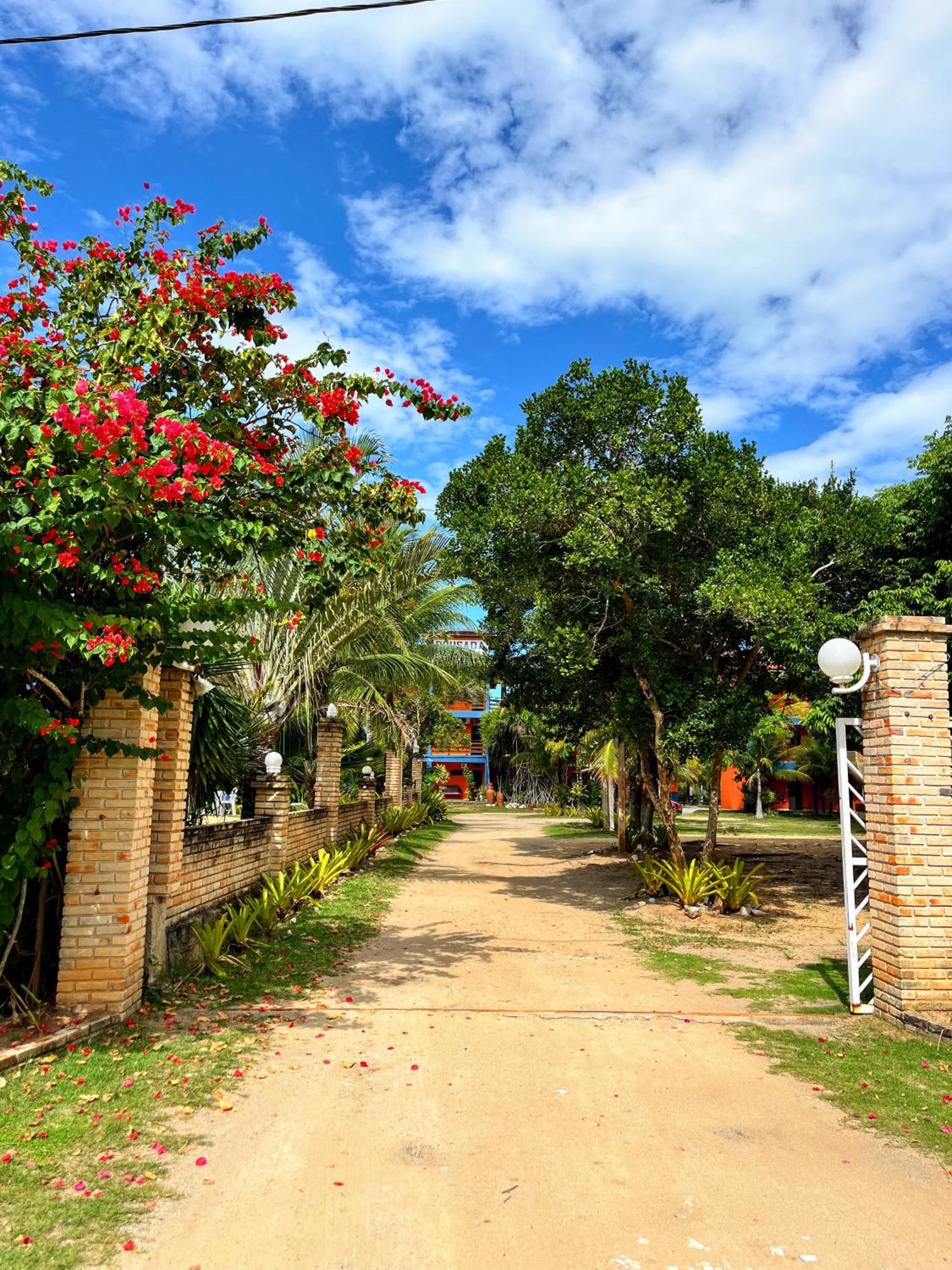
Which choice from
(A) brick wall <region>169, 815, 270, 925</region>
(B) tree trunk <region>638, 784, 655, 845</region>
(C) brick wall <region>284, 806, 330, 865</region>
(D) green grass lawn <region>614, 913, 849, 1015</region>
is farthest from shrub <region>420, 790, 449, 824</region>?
(D) green grass lawn <region>614, 913, 849, 1015</region>

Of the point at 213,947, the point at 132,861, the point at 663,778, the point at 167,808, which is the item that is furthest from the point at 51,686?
the point at 663,778

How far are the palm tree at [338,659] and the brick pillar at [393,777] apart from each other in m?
0.47

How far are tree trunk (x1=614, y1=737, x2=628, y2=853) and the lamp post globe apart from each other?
38.8 feet

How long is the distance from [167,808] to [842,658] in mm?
5108

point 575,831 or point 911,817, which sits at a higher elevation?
point 911,817

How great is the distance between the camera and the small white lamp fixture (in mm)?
5988

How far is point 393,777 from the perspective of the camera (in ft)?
74.6

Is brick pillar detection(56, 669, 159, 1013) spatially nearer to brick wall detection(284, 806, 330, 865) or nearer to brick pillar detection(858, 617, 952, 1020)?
brick pillar detection(858, 617, 952, 1020)

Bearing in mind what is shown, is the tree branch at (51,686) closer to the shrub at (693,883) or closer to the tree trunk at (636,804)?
the shrub at (693,883)

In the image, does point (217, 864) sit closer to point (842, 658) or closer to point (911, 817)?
point (842, 658)

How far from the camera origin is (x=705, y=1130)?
421cm

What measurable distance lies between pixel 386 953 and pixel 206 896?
1.82 m

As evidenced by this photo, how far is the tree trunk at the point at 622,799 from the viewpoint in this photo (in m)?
18.4

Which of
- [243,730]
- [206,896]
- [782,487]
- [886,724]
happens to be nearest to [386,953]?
[206,896]
